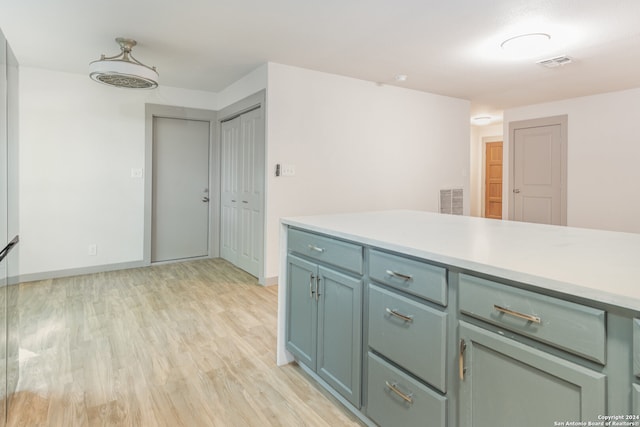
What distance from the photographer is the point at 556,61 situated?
3.73m

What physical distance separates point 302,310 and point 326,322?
0.73 feet

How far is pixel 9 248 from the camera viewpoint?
1.63 m

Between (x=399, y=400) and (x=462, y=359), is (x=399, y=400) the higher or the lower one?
the lower one

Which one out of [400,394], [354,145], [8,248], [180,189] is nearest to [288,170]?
[354,145]

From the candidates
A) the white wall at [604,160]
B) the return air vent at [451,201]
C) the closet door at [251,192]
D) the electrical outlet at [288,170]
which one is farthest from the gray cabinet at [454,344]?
the white wall at [604,160]

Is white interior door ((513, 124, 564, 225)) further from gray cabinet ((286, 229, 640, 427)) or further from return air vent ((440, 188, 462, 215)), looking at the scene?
gray cabinet ((286, 229, 640, 427))

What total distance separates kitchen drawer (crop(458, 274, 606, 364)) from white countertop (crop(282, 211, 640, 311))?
1.9 inches

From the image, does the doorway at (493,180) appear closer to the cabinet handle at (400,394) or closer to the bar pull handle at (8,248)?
the cabinet handle at (400,394)

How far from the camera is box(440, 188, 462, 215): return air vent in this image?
18.2 feet

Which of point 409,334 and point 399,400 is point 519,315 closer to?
point 409,334

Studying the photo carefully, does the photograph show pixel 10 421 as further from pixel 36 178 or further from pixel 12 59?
pixel 36 178

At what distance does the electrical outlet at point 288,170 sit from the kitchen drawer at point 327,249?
6.38 feet

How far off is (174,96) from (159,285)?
2.46m

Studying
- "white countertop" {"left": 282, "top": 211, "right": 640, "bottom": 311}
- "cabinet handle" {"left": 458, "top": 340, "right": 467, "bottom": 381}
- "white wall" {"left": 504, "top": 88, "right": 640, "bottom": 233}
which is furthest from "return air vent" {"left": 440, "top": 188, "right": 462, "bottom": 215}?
"cabinet handle" {"left": 458, "top": 340, "right": 467, "bottom": 381}
